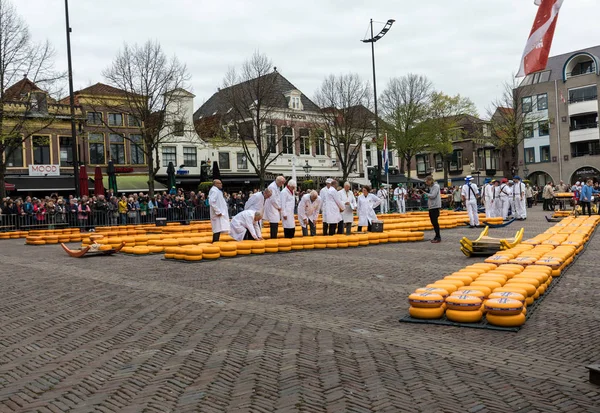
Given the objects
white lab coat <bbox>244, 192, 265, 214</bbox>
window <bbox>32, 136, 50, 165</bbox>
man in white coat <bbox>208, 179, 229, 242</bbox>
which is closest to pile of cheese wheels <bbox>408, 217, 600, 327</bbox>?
man in white coat <bbox>208, 179, 229, 242</bbox>

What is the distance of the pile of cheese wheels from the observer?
22.2 feet

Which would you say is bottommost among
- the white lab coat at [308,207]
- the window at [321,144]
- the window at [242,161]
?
the white lab coat at [308,207]

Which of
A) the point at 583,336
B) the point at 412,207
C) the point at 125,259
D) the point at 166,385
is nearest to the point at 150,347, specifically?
the point at 166,385

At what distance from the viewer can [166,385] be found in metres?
4.93

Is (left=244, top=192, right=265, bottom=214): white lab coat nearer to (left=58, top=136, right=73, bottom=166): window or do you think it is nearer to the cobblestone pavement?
the cobblestone pavement

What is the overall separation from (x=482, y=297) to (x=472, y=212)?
16114mm

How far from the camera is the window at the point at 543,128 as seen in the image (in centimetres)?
6067

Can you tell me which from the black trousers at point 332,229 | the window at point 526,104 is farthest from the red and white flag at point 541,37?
the window at point 526,104

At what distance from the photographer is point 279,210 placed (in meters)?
17.4

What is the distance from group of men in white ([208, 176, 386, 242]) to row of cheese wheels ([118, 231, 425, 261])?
55.9 inches

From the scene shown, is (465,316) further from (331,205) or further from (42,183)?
(42,183)

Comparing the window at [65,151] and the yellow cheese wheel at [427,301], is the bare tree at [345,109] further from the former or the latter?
the yellow cheese wheel at [427,301]

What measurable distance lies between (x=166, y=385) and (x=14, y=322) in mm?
3600

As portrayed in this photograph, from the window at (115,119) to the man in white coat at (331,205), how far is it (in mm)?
32972
